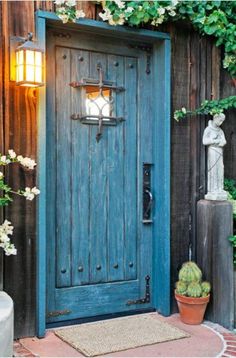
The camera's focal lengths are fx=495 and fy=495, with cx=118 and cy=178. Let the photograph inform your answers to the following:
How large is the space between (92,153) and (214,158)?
909mm

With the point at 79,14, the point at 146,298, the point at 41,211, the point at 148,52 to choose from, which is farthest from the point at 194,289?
the point at 79,14

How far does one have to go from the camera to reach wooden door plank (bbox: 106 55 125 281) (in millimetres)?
3576

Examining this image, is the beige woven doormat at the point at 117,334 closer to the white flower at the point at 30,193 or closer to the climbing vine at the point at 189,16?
the white flower at the point at 30,193

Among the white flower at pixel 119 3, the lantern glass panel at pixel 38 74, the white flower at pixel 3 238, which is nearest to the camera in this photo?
the white flower at pixel 3 238

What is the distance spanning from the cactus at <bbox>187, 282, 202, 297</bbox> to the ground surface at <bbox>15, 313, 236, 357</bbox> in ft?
0.82

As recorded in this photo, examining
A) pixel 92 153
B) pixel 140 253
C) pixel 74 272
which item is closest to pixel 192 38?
pixel 92 153

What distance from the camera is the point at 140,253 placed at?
12.1 ft

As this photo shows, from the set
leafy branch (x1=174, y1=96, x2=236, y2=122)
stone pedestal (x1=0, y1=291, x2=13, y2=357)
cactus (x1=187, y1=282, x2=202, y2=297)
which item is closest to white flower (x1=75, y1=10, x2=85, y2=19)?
leafy branch (x1=174, y1=96, x2=236, y2=122)

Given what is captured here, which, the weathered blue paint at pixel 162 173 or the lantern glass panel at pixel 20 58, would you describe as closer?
the lantern glass panel at pixel 20 58

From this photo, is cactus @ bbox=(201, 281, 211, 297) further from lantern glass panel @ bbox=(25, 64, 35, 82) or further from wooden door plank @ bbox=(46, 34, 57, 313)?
lantern glass panel @ bbox=(25, 64, 35, 82)

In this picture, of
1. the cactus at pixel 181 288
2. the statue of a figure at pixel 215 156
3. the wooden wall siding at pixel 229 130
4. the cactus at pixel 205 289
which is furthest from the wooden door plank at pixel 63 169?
the wooden wall siding at pixel 229 130

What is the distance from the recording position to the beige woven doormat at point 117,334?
3.01 meters

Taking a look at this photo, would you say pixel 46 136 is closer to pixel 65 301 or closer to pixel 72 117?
pixel 72 117

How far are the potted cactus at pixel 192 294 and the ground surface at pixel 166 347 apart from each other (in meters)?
0.16
